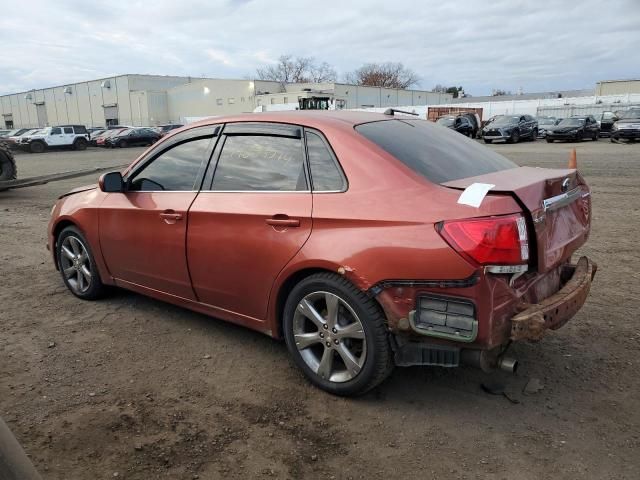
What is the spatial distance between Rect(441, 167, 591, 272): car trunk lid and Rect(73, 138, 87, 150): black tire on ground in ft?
130

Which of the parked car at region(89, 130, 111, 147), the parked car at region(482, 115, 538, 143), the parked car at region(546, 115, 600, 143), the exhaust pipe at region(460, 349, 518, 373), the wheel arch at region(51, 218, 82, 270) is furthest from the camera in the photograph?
the parked car at region(89, 130, 111, 147)

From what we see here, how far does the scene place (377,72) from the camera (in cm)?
9588

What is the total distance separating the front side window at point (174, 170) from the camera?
385cm

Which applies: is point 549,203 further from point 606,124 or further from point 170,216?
point 606,124

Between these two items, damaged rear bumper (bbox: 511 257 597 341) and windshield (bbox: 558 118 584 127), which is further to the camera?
windshield (bbox: 558 118 584 127)

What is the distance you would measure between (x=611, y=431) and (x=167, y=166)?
133 inches

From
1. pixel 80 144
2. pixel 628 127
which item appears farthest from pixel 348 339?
pixel 80 144

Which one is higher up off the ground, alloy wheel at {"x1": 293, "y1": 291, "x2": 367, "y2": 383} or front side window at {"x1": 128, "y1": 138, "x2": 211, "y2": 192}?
front side window at {"x1": 128, "y1": 138, "x2": 211, "y2": 192}

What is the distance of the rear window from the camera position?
10.1 feet

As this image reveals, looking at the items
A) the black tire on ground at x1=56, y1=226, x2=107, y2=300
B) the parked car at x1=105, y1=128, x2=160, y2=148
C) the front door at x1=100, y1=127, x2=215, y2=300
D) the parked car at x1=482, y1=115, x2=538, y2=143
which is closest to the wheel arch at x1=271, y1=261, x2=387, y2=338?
the front door at x1=100, y1=127, x2=215, y2=300

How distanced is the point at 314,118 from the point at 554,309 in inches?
72.3

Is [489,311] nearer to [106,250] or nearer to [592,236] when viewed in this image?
[106,250]

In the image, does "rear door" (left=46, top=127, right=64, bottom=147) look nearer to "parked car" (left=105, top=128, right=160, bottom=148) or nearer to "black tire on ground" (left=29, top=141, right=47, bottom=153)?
"black tire on ground" (left=29, top=141, right=47, bottom=153)

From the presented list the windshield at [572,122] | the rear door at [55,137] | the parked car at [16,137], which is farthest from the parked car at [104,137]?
A: the windshield at [572,122]
